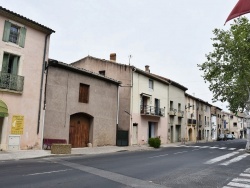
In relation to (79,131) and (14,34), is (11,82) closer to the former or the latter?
(14,34)

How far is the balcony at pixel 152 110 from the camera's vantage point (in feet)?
102

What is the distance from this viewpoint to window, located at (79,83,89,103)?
73.6 ft

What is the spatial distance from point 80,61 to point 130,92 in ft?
26.3

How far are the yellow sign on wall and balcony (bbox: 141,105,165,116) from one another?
16.1 meters

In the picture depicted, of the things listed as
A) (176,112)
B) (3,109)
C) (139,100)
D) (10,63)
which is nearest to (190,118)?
(176,112)

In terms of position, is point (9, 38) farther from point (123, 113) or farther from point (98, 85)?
point (123, 113)

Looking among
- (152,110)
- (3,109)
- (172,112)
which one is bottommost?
(3,109)

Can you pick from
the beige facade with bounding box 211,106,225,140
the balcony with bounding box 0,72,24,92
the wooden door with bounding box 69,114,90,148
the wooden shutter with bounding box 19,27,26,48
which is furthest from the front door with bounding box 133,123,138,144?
the beige facade with bounding box 211,106,225,140

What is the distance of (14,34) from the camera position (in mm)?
17484

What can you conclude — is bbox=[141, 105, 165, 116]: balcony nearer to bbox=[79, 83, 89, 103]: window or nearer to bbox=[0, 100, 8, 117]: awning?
bbox=[79, 83, 89, 103]: window

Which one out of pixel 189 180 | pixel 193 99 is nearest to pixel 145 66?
pixel 193 99

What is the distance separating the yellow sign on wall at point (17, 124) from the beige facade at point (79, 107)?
79.6 inches

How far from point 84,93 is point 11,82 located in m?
7.23

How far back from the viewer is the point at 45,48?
19.2 meters
